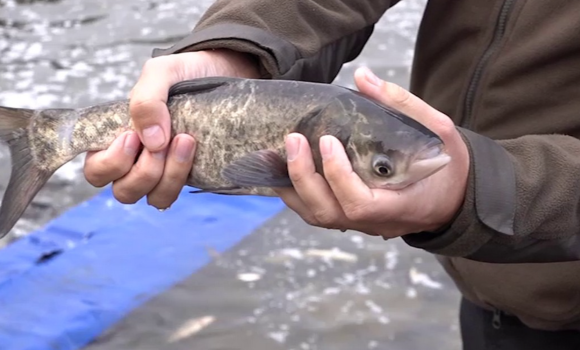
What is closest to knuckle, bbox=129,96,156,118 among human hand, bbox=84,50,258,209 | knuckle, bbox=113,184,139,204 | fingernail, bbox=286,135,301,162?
human hand, bbox=84,50,258,209

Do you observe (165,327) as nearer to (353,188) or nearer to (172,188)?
(172,188)

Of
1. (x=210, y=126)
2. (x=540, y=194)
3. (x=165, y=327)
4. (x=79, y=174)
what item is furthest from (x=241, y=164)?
(x=79, y=174)

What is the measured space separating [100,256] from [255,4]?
8.45 ft

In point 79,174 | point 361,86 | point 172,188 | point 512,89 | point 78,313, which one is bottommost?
point 79,174

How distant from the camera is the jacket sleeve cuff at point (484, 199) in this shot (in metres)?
1.70

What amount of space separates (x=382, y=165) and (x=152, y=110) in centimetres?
56

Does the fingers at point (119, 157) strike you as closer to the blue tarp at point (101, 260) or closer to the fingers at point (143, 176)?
the fingers at point (143, 176)

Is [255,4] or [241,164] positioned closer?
[241,164]

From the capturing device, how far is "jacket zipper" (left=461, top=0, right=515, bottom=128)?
208 cm

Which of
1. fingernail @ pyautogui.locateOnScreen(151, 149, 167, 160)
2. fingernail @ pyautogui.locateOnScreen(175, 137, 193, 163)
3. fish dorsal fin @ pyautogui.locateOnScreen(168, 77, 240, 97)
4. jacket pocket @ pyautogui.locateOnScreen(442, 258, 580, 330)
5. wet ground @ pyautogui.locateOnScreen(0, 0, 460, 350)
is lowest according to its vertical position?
wet ground @ pyautogui.locateOnScreen(0, 0, 460, 350)

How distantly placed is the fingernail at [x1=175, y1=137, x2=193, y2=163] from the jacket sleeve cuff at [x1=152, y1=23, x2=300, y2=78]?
9.9 inches

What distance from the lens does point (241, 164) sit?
186 centimetres

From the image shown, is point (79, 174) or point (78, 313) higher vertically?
point (78, 313)

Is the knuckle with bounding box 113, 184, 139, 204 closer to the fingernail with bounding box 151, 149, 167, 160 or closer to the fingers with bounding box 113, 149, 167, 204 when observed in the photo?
the fingers with bounding box 113, 149, 167, 204
